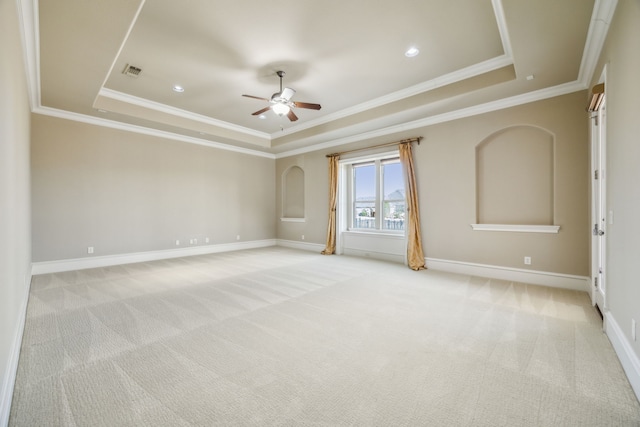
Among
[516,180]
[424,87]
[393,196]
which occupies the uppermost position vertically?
[424,87]

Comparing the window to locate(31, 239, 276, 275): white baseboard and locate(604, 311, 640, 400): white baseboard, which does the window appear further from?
locate(604, 311, 640, 400): white baseboard

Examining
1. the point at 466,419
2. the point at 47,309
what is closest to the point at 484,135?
the point at 466,419

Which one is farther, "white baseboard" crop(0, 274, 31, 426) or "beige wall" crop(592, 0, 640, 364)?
"beige wall" crop(592, 0, 640, 364)

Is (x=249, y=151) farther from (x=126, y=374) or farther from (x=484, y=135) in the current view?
(x=126, y=374)

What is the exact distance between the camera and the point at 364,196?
6844 millimetres

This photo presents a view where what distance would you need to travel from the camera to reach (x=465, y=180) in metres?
4.90

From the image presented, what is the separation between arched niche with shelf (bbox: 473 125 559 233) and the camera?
418cm

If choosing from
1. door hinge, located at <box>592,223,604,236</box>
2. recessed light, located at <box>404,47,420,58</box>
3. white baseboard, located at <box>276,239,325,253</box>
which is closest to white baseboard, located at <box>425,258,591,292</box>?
door hinge, located at <box>592,223,604,236</box>

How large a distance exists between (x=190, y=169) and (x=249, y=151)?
5.89ft

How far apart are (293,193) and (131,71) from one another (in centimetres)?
502

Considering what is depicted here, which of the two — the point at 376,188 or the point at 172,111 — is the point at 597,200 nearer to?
the point at 376,188

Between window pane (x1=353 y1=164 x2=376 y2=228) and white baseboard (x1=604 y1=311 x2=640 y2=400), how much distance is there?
443cm

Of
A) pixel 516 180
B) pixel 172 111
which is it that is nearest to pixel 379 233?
pixel 516 180

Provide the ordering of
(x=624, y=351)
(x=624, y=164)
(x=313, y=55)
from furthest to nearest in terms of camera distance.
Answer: (x=313, y=55)
(x=624, y=164)
(x=624, y=351)
